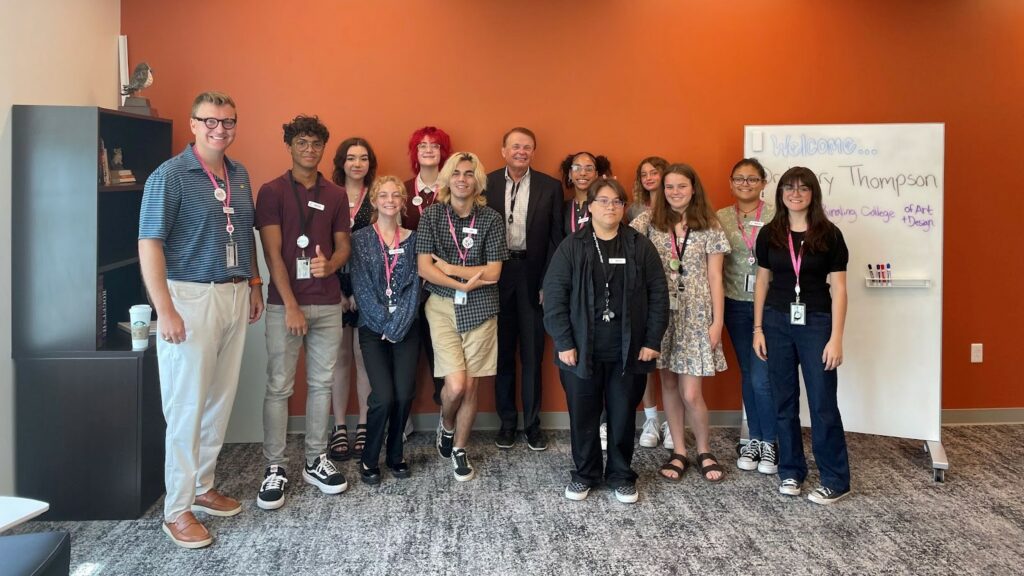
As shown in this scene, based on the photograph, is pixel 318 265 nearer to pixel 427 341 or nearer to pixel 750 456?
pixel 427 341

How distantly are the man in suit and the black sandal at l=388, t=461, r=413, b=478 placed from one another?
678 millimetres

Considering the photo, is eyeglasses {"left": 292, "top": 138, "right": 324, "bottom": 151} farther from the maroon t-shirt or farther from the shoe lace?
the shoe lace

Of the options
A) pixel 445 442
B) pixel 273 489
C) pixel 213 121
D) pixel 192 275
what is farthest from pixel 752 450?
pixel 213 121

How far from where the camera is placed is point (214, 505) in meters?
3.31

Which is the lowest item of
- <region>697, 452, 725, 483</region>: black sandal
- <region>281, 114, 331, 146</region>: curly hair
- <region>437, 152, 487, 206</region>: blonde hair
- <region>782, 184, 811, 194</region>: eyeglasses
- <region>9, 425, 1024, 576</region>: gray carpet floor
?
<region>9, 425, 1024, 576</region>: gray carpet floor

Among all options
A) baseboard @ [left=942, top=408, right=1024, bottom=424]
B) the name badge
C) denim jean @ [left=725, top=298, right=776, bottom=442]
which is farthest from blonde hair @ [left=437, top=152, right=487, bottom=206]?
baseboard @ [left=942, top=408, right=1024, bottom=424]

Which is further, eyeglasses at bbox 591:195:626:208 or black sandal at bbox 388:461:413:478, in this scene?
black sandal at bbox 388:461:413:478

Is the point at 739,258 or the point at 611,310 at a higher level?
the point at 739,258

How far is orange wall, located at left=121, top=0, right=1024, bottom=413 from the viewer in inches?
174

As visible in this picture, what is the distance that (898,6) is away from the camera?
4.65m

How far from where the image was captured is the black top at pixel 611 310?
3.39 metres

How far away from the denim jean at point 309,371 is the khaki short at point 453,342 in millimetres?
482

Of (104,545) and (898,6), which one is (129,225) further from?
(898,6)

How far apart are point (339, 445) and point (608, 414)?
1554 mm
